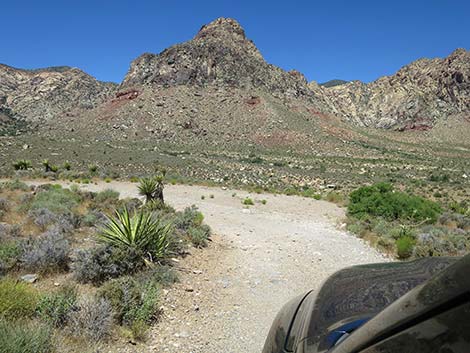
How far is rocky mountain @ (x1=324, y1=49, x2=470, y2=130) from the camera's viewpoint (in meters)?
123

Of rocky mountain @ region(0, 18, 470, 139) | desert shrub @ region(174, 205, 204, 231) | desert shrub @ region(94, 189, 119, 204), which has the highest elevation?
rocky mountain @ region(0, 18, 470, 139)

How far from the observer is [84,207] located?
1363 cm

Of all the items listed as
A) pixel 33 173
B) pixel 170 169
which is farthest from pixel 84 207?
pixel 170 169

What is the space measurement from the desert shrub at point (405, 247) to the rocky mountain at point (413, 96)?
11719cm

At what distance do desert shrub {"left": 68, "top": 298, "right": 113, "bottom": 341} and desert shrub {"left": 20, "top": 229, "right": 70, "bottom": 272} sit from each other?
2192 mm

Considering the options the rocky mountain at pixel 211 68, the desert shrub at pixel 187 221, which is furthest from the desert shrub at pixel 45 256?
→ the rocky mountain at pixel 211 68

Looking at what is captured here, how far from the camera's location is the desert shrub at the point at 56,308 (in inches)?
182

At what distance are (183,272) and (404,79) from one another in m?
159

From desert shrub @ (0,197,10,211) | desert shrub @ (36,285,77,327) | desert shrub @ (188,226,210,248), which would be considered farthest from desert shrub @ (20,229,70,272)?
desert shrub @ (0,197,10,211)

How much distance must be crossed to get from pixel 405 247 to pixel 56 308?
8.20m

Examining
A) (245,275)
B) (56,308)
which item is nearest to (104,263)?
(56,308)

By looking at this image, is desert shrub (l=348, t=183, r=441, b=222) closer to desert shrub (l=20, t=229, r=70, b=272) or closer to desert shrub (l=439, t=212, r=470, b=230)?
desert shrub (l=439, t=212, r=470, b=230)

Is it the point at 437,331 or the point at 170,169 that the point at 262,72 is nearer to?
the point at 170,169

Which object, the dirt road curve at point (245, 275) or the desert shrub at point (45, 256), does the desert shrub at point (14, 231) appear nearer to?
the desert shrub at point (45, 256)
